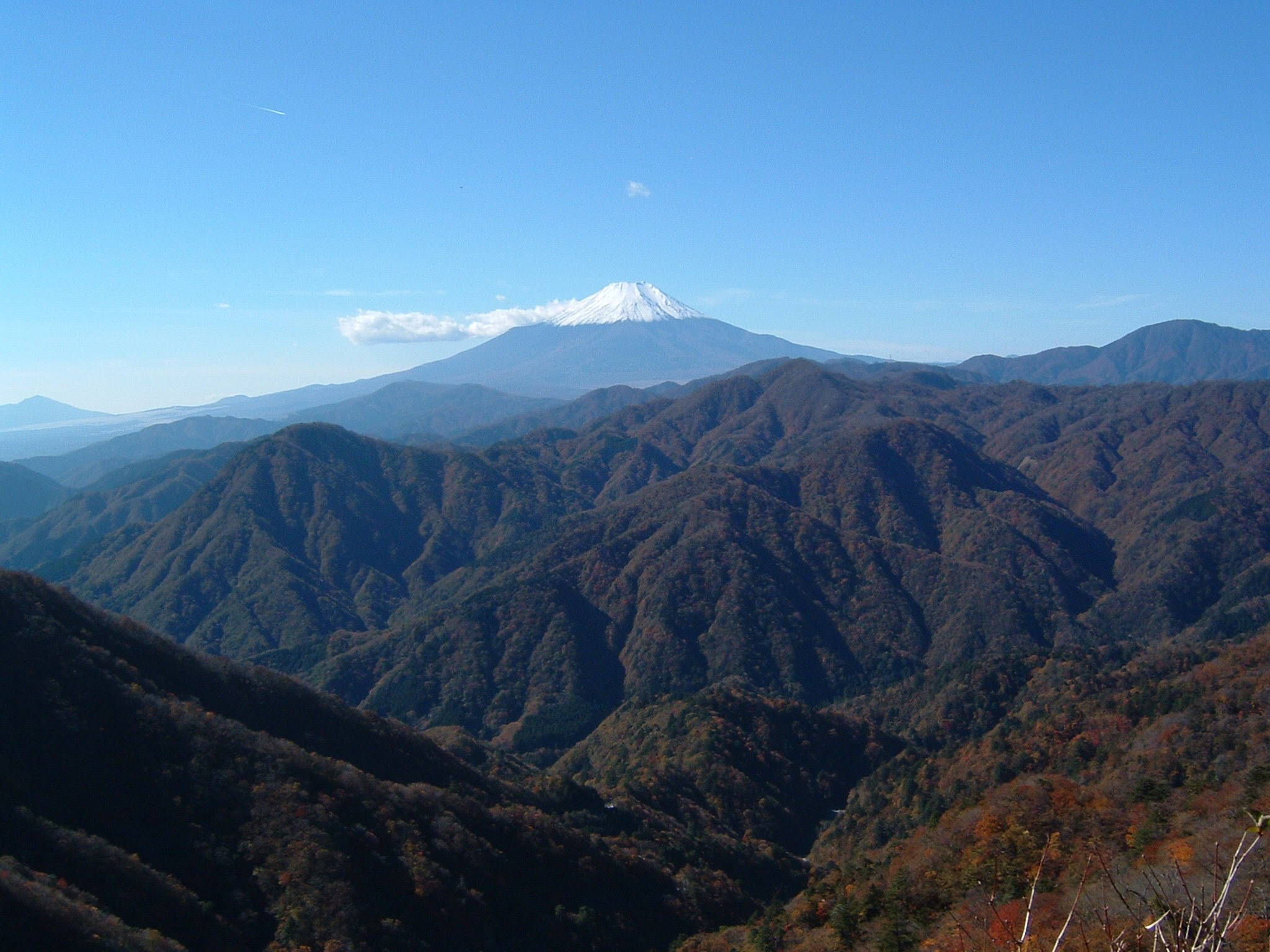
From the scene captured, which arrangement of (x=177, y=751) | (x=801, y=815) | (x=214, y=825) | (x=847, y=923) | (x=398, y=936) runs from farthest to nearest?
(x=801, y=815)
(x=177, y=751)
(x=214, y=825)
(x=398, y=936)
(x=847, y=923)

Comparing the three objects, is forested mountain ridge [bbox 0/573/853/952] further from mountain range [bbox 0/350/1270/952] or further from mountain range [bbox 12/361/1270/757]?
mountain range [bbox 12/361/1270/757]

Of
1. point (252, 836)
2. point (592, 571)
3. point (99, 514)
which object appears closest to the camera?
point (252, 836)

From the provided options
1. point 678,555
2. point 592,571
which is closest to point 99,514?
point 592,571

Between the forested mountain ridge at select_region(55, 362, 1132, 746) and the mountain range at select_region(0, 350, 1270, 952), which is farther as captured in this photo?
the forested mountain ridge at select_region(55, 362, 1132, 746)

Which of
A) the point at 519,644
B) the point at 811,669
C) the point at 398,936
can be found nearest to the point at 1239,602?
the point at 811,669

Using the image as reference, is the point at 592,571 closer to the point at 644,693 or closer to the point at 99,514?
Result: the point at 644,693

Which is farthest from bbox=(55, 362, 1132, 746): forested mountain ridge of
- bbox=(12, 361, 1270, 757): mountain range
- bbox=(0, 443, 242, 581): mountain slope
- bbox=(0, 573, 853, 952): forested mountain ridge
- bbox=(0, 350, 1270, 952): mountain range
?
bbox=(0, 573, 853, 952): forested mountain ridge

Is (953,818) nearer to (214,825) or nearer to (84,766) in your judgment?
(214,825)

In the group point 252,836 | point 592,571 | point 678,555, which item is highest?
point 252,836

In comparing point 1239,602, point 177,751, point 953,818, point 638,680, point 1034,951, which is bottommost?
point 638,680

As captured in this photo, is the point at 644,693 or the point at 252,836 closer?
the point at 252,836

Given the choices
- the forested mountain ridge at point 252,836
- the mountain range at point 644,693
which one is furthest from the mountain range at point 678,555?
the forested mountain ridge at point 252,836
